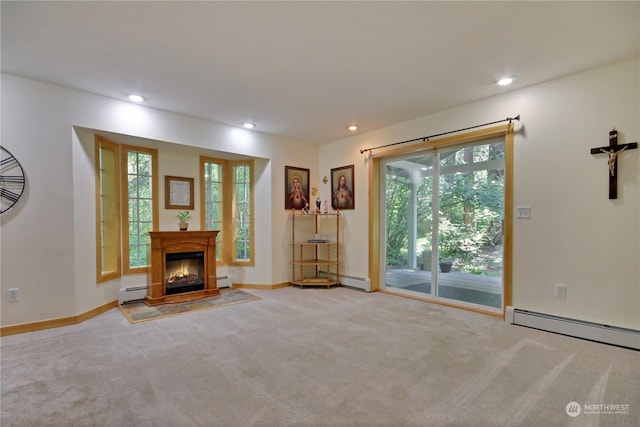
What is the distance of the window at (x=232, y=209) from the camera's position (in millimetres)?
5035

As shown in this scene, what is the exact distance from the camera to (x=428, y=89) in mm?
3305

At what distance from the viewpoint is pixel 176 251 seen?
427 cm

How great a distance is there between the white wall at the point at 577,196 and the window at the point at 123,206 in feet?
15.4

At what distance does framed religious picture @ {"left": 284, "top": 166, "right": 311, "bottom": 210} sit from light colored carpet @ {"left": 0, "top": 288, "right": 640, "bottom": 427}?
2419mm

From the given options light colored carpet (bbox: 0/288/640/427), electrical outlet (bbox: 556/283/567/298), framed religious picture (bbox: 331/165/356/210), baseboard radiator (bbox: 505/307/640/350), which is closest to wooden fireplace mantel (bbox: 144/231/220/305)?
light colored carpet (bbox: 0/288/640/427)

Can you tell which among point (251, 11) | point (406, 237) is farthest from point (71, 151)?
point (406, 237)

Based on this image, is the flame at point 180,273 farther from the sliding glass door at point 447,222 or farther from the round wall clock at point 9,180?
the sliding glass door at point 447,222

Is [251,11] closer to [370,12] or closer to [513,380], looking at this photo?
[370,12]

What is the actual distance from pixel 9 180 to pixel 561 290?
5.70 metres

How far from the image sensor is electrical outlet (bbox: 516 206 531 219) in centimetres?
324

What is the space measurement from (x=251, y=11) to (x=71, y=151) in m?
2.69

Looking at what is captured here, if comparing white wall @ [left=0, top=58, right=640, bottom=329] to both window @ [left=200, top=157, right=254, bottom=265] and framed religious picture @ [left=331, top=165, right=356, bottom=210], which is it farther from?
framed religious picture @ [left=331, top=165, right=356, bottom=210]

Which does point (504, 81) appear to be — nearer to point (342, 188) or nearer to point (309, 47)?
point (309, 47)

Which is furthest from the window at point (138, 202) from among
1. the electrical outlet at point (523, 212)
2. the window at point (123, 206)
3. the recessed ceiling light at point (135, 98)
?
the electrical outlet at point (523, 212)
